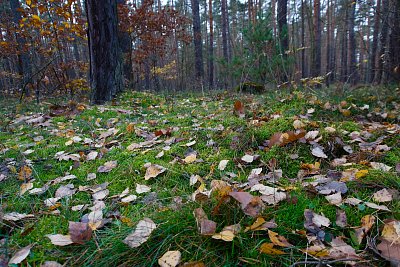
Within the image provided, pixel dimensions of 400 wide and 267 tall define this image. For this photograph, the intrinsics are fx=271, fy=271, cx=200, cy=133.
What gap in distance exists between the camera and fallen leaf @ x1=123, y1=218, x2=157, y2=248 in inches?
41.2

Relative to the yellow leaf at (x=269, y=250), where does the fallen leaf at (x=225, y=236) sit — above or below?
above

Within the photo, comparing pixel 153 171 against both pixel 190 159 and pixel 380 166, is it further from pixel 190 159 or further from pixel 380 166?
pixel 380 166

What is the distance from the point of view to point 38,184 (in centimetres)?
180

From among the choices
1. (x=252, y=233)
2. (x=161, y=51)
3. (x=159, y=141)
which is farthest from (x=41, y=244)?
(x=161, y=51)

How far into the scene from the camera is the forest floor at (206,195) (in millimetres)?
1041

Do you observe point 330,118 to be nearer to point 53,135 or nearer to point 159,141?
point 159,141

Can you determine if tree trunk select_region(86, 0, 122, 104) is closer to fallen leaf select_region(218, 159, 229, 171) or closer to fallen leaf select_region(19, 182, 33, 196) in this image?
fallen leaf select_region(19, 182, 33, 196)

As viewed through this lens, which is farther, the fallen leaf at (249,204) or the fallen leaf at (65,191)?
the fallen leaf at (65,191)

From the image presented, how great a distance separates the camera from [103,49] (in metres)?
4.86

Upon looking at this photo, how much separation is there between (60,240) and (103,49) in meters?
4.36

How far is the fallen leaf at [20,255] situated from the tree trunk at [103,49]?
4.19 metres

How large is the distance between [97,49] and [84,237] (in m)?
4.38

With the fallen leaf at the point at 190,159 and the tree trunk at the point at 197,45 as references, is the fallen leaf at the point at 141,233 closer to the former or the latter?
the fallen leaf at the point at 190,159

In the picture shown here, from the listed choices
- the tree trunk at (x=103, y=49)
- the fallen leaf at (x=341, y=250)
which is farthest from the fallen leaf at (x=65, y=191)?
the tree trunk at (x=103, y=49)
